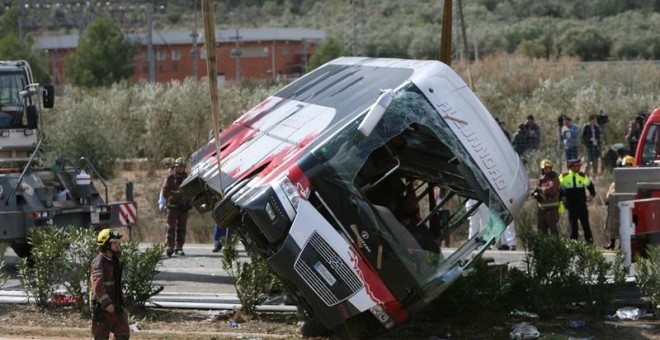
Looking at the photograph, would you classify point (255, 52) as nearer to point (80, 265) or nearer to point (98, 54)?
point (98, 54)

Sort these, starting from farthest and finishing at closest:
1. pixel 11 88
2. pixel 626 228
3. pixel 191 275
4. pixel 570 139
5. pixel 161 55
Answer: pixel 161 55 → pixel 570 139 → pixel 11 88 → pixel 191 275 → pixel 626 228

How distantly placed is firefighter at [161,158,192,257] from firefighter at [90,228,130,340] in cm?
873

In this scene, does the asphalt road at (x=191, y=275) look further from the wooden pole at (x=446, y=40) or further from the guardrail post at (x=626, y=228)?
the guardrail post at (x=626, y=228)

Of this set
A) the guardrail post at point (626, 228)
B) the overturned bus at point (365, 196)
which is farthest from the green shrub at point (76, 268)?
the guardrail post at point (626, 228)

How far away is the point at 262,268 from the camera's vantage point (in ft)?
44.5

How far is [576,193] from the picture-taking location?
783 inches

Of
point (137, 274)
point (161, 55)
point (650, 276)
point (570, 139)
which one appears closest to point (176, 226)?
point (137, 274)

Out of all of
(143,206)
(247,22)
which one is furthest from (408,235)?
(247,22)

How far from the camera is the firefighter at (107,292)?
1093 cm

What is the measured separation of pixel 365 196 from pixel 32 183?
8.35 metres

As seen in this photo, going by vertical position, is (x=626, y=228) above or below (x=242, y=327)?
above

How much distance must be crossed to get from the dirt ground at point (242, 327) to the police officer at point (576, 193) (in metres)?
7.13

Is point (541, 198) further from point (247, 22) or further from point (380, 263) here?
point (247, 22)

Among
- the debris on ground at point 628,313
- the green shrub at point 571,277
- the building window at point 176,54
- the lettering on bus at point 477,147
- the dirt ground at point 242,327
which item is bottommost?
the building window at point 176,54
